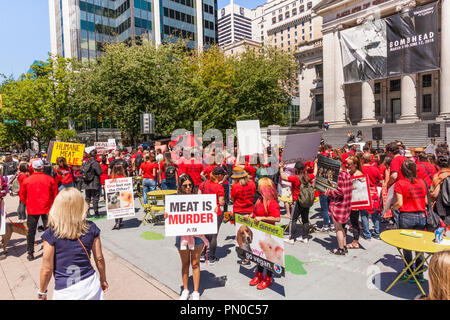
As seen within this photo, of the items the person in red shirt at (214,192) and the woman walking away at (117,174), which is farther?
the woman walking away at (117,174)

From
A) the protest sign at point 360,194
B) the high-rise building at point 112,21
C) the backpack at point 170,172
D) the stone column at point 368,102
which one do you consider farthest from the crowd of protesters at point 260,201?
the high-rise building at point 112,21

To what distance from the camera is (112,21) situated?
56.3m

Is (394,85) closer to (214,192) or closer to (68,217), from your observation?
(214,192)

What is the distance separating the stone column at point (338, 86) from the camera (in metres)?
36.3

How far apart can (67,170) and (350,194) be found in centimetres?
792

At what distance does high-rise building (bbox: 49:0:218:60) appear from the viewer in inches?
2080

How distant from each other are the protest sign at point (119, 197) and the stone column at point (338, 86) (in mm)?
33601

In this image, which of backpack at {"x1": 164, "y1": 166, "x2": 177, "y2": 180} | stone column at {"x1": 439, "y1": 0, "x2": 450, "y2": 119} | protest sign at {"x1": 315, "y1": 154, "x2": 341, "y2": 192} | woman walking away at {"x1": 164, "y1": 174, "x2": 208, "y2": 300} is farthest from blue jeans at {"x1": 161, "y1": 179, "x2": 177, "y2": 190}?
stone column at {"x1": 439, "y1": 0, "x2": 450, "y2": 119}

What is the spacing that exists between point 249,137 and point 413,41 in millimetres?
28393

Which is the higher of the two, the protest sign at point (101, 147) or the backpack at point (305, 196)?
the protest sign at point (101, 147)

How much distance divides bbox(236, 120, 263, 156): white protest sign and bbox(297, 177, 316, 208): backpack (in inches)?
111

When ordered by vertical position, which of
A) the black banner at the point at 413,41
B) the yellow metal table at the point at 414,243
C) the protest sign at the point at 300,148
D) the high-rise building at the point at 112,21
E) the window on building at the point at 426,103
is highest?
the high-rise building at the point at 112,21

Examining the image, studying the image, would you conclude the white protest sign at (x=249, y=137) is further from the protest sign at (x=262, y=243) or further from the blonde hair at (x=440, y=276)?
the blonde hair at (x=440, y=276)
